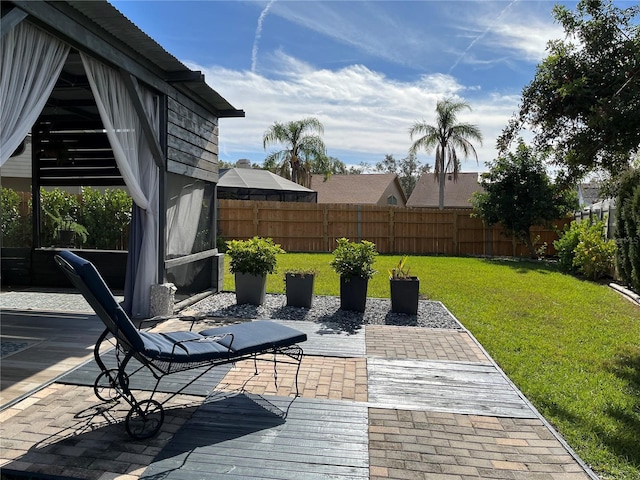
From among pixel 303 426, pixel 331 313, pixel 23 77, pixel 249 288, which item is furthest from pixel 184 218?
pixel 303 426

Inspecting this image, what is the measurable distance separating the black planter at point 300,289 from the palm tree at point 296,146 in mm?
19456

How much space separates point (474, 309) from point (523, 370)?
2.87 metres

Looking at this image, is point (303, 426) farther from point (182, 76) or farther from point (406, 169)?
point (406, 169)

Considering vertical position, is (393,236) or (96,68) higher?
(96,68)

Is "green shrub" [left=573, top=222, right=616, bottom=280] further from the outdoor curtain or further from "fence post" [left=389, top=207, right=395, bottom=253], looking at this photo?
the outdoor curtain

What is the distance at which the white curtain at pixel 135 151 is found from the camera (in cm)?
474

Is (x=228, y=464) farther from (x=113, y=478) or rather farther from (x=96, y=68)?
(x=96, y=68)

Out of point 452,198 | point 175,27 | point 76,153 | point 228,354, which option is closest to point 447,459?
point 228,354

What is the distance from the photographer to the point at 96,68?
4.59 m

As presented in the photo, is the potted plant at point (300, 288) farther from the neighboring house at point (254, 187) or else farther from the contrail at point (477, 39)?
the neighboring house at point (254, 187)

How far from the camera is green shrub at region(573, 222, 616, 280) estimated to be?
10.2 metres

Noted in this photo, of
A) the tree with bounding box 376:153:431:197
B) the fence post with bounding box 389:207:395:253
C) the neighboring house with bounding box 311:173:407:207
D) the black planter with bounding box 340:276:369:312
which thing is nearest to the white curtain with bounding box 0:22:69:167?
the black planter with bounding box 340:276:369:312

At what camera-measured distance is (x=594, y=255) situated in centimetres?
1037

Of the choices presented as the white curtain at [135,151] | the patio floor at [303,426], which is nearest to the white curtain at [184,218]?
the white curtain at [135,151]
